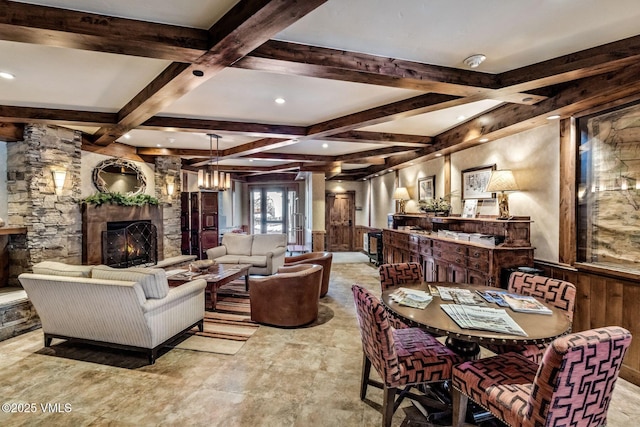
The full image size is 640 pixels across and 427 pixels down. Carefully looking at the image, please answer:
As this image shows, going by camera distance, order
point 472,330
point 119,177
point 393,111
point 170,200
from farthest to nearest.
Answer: point 170,200 → point 119,177 → point 393,111 → point 472,330

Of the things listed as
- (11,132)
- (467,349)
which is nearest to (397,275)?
(467,349)

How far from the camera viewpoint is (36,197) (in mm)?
4309

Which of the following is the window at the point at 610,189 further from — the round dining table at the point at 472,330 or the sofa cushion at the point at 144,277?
the sofa cushion at the point at 144,277

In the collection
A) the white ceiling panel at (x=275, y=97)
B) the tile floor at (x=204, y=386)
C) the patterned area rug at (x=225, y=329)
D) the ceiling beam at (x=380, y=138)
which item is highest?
the white ceiling panel at (x=275, y=97)

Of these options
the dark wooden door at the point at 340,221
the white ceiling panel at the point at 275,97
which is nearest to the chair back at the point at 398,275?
the white ceiling panel at the point at 275,97

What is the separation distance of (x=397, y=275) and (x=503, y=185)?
1824 mm

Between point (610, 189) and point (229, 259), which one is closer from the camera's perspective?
point (610, 189)

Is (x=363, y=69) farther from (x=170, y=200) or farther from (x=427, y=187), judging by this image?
(x=170, y=200)

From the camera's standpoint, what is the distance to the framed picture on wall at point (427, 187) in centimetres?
597

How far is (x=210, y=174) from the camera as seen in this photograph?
511cm

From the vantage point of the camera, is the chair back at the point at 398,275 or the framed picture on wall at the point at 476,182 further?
the framed picture on wall at the point at 476,182

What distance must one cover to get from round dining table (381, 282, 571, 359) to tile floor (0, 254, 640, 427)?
2.59 ft

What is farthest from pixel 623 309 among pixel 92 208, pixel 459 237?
pixel 92 208

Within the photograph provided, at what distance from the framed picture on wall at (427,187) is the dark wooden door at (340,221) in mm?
4084
